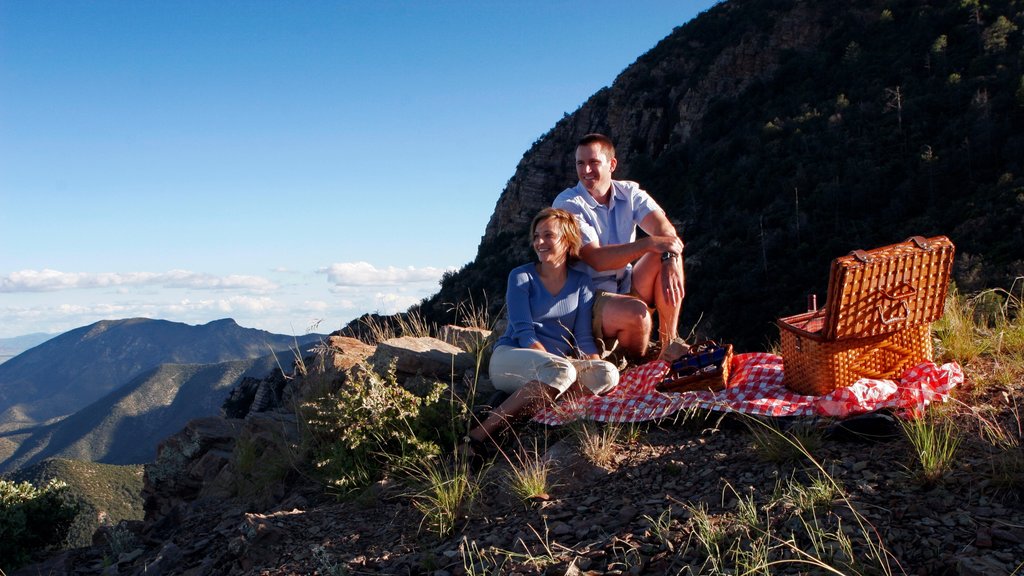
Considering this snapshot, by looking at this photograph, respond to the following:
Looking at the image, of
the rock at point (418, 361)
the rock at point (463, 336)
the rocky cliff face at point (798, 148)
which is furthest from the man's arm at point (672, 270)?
the rocky cliff face at point (798, 148)

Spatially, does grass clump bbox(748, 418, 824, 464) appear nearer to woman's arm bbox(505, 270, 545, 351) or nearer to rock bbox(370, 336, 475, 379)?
woman's arm bbox(505, 270, 545, 351)

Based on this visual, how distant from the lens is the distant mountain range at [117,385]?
87.6 metres

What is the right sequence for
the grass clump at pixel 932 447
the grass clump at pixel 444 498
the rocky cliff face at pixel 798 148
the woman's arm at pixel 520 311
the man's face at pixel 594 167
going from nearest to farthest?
the grass clump at pixel 932 447, the grass clump at pixel 444 498, the woman's arm at pixel 520 311, the man's face at pixel 594 167, the rocky cliff face at pixel 798 148

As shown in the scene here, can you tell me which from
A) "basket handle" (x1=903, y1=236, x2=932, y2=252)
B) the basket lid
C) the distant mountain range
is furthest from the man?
the distant mountain range

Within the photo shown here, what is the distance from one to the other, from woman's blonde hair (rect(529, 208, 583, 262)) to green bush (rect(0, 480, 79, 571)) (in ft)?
15.5

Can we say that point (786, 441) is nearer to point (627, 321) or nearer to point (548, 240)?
point (627, 321)

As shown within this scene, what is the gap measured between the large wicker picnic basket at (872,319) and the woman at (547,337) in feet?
3.39

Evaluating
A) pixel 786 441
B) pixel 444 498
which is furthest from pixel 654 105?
pixel 444 498

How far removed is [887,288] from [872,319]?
0.17 meters

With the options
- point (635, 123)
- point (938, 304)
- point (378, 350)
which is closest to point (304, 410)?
point (378, 350)

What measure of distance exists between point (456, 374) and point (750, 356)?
6.75 feet

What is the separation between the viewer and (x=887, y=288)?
3.75 m

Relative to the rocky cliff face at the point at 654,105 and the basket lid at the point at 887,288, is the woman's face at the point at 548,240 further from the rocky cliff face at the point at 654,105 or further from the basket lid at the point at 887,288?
the rocky cliff face at the point at 654,105

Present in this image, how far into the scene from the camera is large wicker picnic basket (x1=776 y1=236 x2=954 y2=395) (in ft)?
12.1
